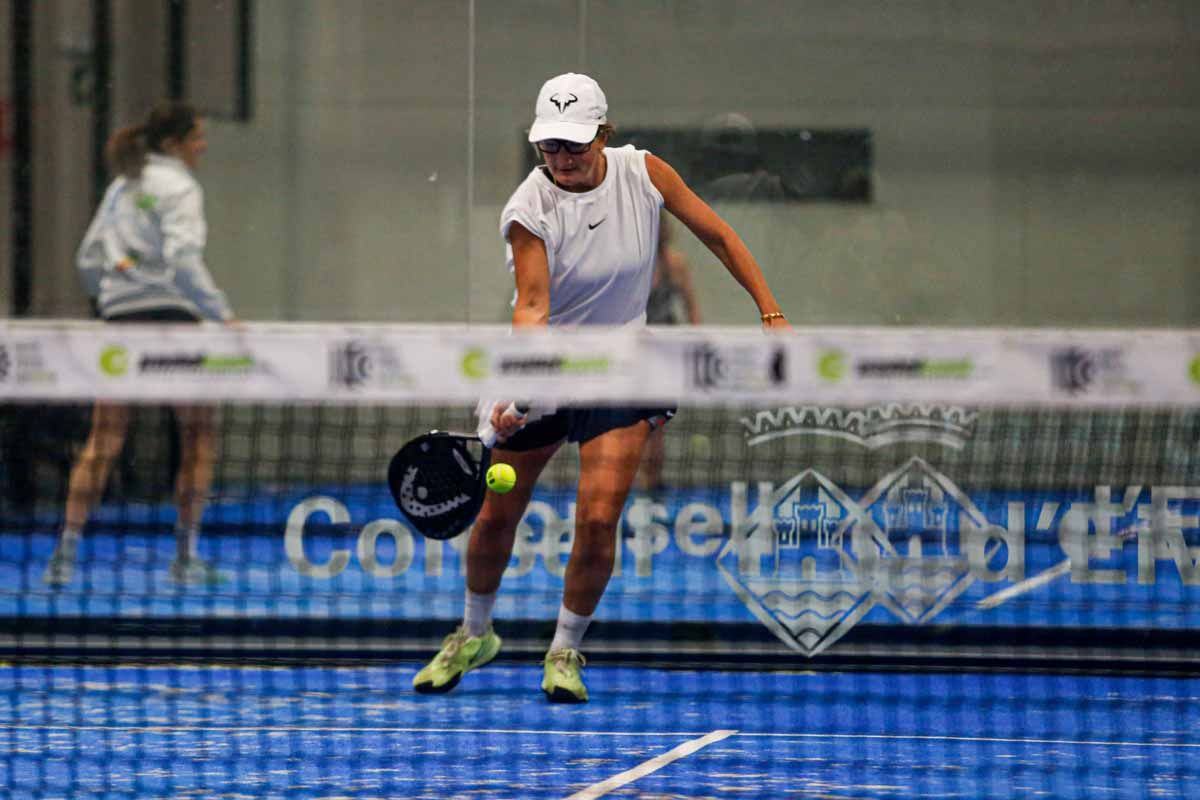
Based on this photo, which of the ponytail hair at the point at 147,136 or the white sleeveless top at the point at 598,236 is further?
the ponytail hair at the point at 147,136

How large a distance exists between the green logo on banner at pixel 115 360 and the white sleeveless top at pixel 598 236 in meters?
1.63

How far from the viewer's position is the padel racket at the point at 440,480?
6.32 meters

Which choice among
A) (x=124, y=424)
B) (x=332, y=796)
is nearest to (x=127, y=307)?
(x=124, y=424)

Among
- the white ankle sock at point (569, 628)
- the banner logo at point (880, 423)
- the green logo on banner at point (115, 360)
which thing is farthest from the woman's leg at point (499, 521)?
the green logo on banner at point (115, 360)

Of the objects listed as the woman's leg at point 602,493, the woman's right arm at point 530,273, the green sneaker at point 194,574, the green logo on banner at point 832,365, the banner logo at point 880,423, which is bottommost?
the green sneaker at point 194,574

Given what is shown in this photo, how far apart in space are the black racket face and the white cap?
0.91 metres

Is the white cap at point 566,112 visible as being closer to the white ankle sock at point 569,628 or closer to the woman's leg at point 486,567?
the woman's leg at point 486,567

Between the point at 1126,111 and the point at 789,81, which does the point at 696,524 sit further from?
the point at 1126,111

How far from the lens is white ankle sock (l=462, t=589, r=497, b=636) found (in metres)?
6.57

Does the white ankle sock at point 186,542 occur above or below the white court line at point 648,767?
above

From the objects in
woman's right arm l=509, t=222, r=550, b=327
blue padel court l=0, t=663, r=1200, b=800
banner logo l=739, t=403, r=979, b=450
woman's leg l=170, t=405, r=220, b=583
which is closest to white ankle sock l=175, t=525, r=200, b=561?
woman's leg l=170, t=405, r=220, b=583

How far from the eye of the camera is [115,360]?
4.78m

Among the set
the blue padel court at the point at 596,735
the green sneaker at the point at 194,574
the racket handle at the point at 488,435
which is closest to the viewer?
Answer: the blue padel court at the point at 596,735

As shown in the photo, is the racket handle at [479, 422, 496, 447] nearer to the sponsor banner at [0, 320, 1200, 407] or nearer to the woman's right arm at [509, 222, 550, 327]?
the woman's right arm at [509, 222, 550, 327]
